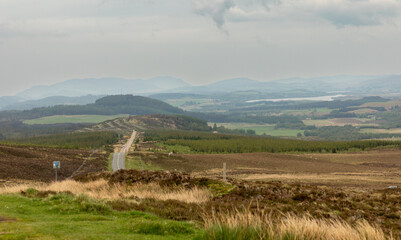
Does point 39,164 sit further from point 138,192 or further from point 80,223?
point 80,223

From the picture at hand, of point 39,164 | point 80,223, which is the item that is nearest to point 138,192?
point 80,223

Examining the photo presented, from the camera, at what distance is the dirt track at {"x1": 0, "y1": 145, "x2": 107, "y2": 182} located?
45.1 m

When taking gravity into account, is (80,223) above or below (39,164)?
above

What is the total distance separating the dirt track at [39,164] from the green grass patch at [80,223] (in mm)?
28049

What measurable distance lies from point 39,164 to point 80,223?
4520cm

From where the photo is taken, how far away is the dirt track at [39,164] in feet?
148

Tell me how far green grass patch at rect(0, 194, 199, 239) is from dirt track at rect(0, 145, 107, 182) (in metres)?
28.0

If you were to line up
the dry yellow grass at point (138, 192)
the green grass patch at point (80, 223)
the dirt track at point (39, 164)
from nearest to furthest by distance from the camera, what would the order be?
1. the green grass patch at point (80, 223)
2. the dry yellow grass at point (138, 192)
3. the dirt track at point (39, 164)

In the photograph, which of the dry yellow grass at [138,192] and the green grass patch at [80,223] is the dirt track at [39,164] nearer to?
the dry yellow grass at [138,192]

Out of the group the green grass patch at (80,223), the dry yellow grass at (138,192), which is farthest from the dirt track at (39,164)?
the green grass patch at (80,223)

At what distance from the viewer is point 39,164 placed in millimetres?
53750

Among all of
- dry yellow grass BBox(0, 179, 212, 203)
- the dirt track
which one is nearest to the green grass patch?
dry yellow grass BBox(0, 179, 212, 203)

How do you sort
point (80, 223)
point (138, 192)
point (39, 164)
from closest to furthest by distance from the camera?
point (80, 223), point (138, 192), point (39, 164)

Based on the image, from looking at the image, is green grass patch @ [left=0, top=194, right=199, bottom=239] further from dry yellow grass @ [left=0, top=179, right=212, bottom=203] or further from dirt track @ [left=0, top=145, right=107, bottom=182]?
dirt track @ [left=0, top=145, right=107, bottom=182]
